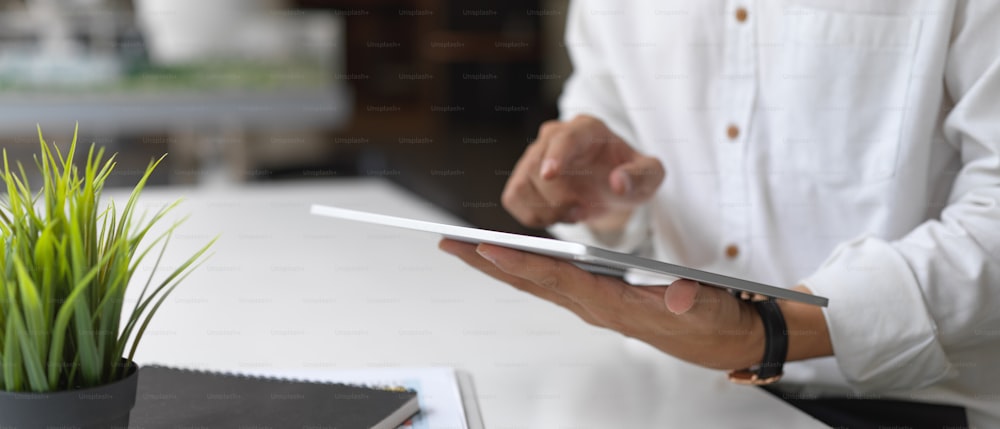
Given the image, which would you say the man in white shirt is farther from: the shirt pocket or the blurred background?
the blurred background

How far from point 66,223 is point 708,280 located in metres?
0.34

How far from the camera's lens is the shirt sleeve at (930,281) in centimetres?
78

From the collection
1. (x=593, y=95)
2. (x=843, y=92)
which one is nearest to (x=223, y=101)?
(x=593, y=95)

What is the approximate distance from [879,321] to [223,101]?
106 inches

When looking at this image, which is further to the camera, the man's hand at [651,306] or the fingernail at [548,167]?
the fingernail at [548,167]

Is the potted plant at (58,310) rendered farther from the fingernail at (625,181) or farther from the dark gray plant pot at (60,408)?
the fingernail at (625,181)

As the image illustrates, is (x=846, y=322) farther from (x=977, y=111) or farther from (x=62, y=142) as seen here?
(x=62, y=142)

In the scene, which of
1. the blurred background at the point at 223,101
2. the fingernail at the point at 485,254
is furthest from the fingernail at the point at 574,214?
the blurred background at the point at 223,101

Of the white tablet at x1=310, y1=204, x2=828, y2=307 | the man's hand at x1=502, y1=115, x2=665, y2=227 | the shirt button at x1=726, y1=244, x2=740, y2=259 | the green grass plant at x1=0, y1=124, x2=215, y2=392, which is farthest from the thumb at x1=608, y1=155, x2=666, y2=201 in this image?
the green grass plant at x1=0, y1=124, x2=215, y2=392

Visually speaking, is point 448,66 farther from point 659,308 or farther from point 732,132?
point 659,308

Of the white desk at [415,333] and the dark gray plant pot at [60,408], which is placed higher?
the dark gray plant pot at [60,408]

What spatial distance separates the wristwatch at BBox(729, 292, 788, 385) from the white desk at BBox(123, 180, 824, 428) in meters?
0.02

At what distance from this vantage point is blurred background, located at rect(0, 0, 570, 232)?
2.34m

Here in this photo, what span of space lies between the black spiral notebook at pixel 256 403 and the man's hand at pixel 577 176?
0.40 metres
